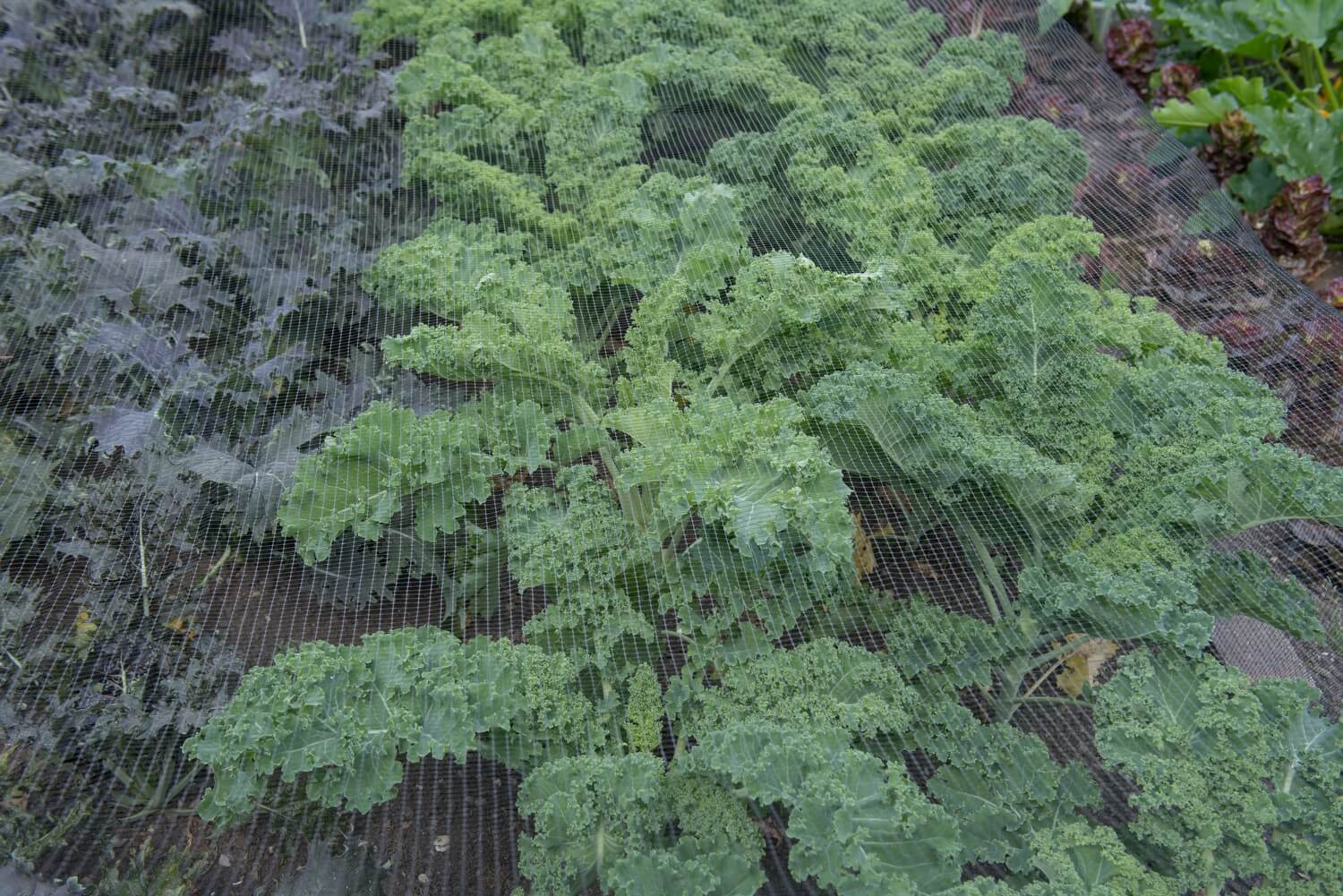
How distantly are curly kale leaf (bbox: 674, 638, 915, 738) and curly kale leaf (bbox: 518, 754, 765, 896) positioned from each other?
6.4 inches

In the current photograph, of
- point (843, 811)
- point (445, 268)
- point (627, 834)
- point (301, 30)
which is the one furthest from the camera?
point (301, 30)

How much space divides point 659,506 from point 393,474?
2.17 feet

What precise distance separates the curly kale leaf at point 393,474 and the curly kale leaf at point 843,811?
0.89 m

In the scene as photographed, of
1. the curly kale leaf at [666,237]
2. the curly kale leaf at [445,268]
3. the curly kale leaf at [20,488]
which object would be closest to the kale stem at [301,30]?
the curly kale leaf at [445,268]

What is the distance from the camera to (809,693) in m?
2.10

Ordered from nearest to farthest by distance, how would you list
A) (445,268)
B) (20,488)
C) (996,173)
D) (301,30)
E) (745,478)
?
1. (745,478)
2. (20,488)
3. (445,268)
4. (996,173)
5. (301,30)

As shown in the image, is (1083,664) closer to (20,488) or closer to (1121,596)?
(1121,596)

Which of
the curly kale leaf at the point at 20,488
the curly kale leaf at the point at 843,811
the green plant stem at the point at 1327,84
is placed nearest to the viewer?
the curly kale leaf at the point at 843,811

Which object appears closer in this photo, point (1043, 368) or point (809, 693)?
point (809, 693)

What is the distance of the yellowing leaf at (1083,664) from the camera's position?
237 cm

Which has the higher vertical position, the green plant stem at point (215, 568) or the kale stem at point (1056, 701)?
the kale stem at point (1056, 701)

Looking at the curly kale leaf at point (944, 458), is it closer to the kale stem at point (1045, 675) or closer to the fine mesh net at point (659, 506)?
the fine mesh net at point (659, 506)

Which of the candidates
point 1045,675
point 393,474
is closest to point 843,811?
point 1045,675

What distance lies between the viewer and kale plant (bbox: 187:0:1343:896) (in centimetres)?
193
